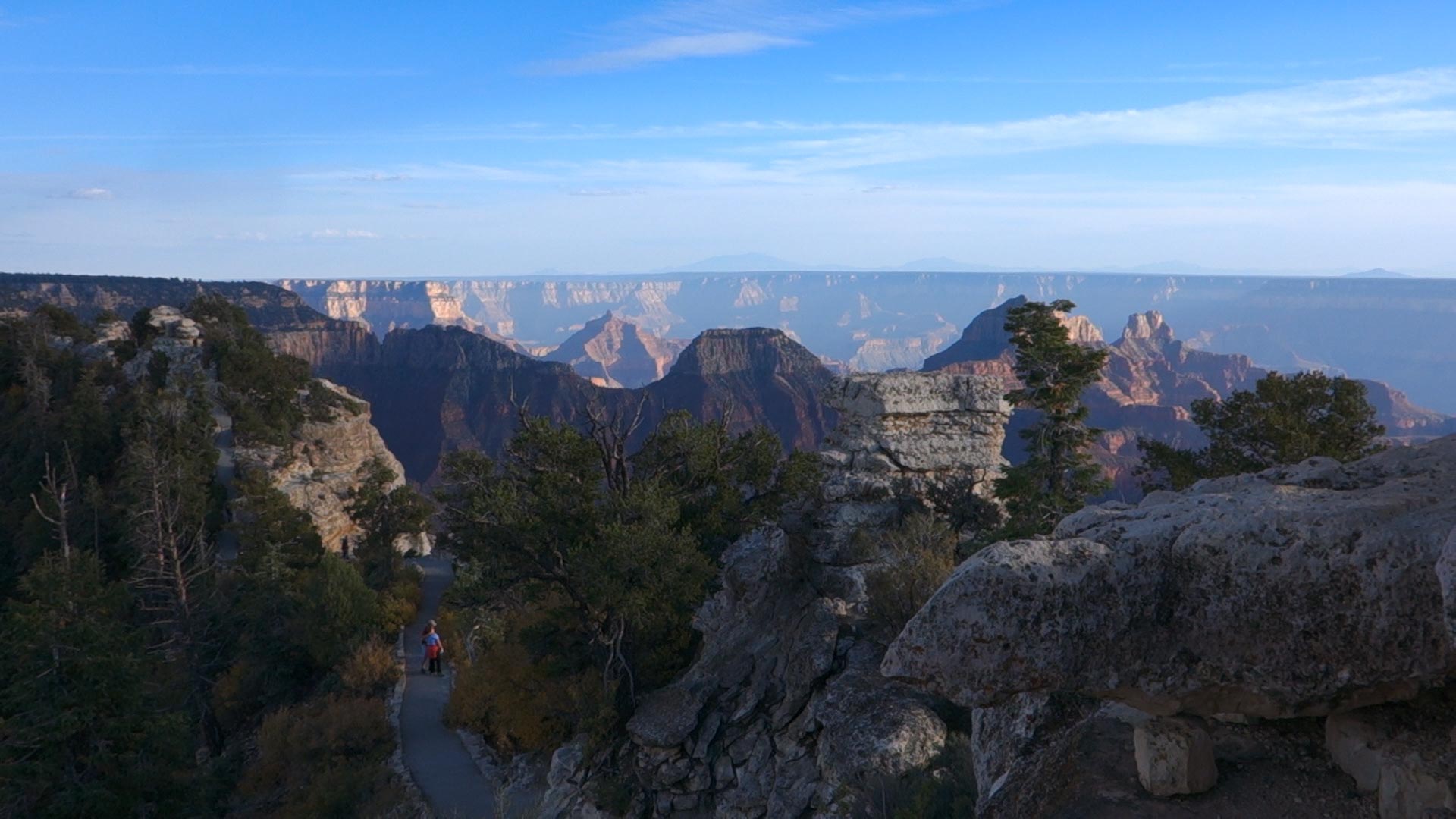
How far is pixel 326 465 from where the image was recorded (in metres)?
44.1

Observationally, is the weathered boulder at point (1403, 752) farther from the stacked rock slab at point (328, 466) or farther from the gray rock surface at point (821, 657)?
the stacked rock slab at point (328, 466)

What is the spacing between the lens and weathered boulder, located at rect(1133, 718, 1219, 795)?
235 inches

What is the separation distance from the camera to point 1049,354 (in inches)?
690

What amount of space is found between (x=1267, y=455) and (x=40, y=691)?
78.5ft

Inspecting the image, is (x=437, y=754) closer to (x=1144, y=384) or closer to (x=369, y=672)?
(x=369, y=672)

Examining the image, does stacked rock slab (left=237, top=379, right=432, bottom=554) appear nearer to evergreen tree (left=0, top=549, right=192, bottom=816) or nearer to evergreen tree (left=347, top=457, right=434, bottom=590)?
evergreen tree (left=347, top=457, right=434, bottom=590)

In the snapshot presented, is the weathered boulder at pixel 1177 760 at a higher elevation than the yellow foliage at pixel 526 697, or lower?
higher

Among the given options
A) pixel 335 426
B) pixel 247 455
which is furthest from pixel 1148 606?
pixel 335 426

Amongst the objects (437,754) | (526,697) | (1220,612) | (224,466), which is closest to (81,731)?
(437,754)

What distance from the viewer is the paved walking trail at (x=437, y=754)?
656 inches

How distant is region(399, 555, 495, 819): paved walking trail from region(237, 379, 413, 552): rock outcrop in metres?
16.4

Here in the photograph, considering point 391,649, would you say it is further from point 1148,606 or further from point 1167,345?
point 1167,345

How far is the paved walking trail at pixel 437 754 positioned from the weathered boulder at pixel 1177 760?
1080 cm

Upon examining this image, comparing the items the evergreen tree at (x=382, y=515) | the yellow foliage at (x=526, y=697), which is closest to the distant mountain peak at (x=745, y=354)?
the evergreen tree at (x=382, y=515)
